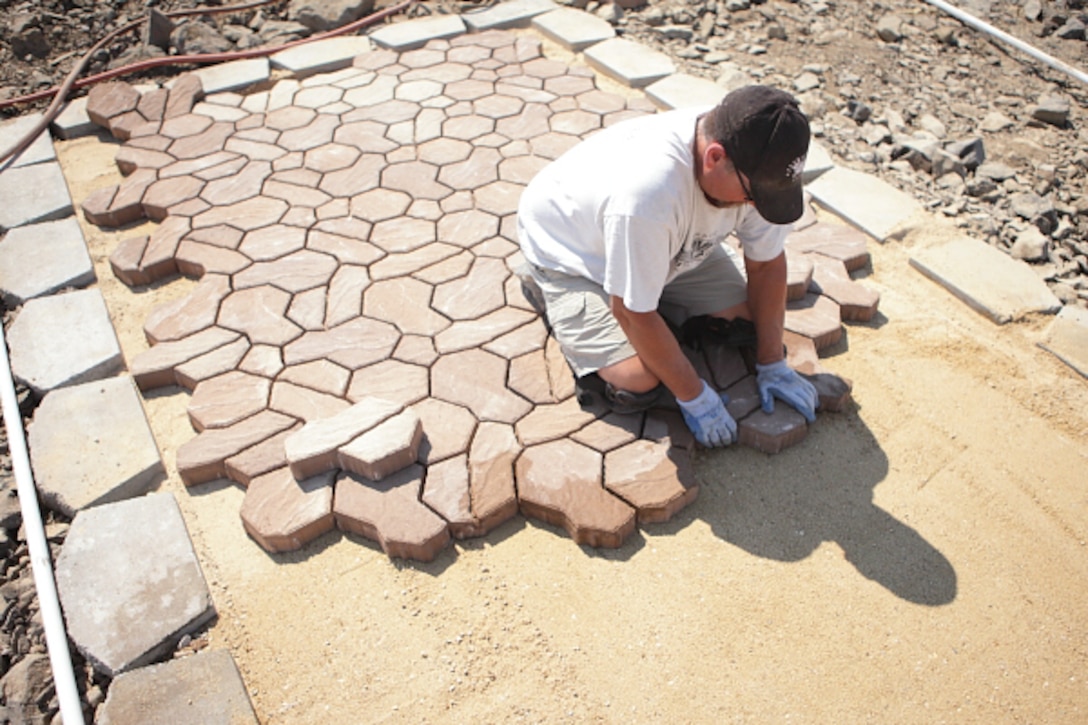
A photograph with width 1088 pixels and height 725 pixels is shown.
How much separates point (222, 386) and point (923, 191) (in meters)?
4.00

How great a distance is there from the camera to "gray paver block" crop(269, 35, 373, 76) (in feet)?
20.6

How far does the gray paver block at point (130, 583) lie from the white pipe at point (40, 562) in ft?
0.16

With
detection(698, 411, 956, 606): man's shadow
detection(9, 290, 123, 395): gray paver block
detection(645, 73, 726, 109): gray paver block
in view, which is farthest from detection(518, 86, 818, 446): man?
detection(645, 73, 726, 109): gray paver block

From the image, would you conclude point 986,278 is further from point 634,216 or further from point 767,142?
point 634,216

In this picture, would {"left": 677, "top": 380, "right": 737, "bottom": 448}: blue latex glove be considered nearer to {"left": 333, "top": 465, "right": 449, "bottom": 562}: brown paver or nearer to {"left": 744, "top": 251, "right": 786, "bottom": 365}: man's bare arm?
{"left": 744, "top": 251, "right": 786, "bottom": 365}: man's bare arm

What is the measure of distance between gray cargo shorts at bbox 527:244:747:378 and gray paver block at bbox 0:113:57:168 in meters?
3.72

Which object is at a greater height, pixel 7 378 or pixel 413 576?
pixel 7 378

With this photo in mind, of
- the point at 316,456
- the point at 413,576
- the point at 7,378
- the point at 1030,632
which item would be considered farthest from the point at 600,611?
the point at 7,378

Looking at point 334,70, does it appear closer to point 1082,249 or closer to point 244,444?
point 244,444

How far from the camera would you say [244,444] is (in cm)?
331

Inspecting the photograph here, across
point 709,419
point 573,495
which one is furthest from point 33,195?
point 709,419

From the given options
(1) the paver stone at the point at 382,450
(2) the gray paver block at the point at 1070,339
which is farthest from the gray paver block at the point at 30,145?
(2) the gray paver block at the point at 1070,339

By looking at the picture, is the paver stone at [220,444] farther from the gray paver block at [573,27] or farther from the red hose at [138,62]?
the gray paver block at [573,27]

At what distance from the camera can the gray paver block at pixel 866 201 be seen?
454 cm
